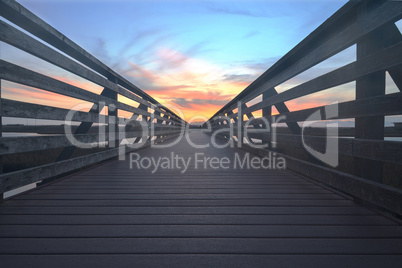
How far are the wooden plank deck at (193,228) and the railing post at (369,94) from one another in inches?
11.8

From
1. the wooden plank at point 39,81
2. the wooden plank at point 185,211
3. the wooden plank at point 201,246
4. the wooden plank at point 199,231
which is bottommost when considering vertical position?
the wooden plank at point 201,246

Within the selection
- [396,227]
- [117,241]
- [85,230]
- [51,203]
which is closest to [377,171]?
[396,227]

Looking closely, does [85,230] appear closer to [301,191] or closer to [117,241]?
[117,241]

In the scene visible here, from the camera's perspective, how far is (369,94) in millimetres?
1952

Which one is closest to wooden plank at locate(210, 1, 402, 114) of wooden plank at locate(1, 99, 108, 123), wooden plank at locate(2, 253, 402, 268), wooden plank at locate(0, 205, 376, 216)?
wooden plank at locate(0, 205, 376, 216)

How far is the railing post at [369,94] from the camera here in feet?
6.17

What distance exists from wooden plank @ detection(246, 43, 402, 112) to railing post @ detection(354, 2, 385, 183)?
5cm

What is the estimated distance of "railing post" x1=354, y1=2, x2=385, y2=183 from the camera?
1881mm

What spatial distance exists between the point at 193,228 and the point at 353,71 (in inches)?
64.5

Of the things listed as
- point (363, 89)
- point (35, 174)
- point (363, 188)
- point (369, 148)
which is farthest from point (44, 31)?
point (363, 188)

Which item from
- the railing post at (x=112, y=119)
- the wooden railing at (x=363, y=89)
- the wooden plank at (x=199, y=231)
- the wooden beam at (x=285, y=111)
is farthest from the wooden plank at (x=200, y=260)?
the railing post at (x=112, y=119)

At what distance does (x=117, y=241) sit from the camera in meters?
1.49

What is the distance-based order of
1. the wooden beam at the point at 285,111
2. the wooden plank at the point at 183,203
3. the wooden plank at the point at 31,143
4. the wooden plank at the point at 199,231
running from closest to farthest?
the wooden plank at the point at 199,231, the wooden plank at the point at 31,143, the wooden plank at the point at 183,203, the wooden beam at the point at 285,111

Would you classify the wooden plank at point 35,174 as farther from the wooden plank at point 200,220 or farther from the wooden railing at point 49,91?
the wooden plank at point 200,220
